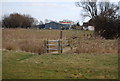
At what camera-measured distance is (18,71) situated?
24.6 feet

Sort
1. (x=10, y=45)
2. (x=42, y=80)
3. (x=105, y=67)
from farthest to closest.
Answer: (x=10, y=45), (x=105, y=67), (x=42, y=80)

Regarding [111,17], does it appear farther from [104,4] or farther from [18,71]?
[18,71]

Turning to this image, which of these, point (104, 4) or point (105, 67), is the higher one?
point (104, 4)

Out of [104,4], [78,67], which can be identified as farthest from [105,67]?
[104,4]

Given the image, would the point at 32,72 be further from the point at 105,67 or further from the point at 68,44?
the point at 68,44

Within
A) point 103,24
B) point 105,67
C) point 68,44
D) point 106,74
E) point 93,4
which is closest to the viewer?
point 106,74

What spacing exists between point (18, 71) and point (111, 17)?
27.3 meters

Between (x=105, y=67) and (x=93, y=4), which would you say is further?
(x=93, y=4)

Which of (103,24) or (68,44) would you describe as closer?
(68,44)

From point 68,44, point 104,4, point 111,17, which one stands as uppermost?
point 104,4

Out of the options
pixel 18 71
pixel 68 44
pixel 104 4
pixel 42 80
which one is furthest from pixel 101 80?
pixel 104 4

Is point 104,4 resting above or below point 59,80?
above

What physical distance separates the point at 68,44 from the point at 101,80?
13982mm

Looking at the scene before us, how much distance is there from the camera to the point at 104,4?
157ft
